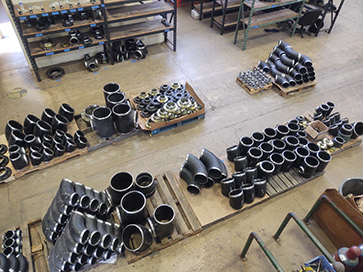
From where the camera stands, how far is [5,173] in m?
4.08

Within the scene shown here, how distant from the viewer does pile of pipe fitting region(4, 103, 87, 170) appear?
4156 millimetres

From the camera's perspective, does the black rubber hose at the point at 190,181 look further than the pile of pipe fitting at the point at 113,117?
No

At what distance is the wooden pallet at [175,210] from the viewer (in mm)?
3331

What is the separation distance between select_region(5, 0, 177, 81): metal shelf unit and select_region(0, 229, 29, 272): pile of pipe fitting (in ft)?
12.8

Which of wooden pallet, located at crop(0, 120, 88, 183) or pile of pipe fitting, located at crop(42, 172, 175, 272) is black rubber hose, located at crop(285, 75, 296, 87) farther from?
wooden pallet, located at crop(0, 120, 88, 183)

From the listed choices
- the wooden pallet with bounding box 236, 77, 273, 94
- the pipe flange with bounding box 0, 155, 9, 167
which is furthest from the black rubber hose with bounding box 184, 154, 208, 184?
the pipe flange with bounding box 0, 155, 9, 167

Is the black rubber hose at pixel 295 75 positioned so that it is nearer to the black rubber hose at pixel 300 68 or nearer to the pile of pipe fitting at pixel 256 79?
the black rubber hose at pixel 300 68

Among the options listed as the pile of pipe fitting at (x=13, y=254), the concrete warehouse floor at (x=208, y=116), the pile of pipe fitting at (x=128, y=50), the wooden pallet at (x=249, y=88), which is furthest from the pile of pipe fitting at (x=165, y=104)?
the pile of pipe fitting at (x=13, y=254)

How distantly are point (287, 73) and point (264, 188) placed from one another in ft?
11.4

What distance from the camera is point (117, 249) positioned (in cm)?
314

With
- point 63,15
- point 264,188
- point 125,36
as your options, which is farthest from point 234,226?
point 63,15

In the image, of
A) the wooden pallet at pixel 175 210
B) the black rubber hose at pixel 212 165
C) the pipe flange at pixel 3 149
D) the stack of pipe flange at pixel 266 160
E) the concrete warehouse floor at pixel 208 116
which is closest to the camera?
the wooden pallet at pixel 175 210

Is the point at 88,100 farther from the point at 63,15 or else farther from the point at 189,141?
the point at 189,141

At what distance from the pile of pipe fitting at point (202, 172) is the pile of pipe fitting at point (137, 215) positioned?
551 millimetres
